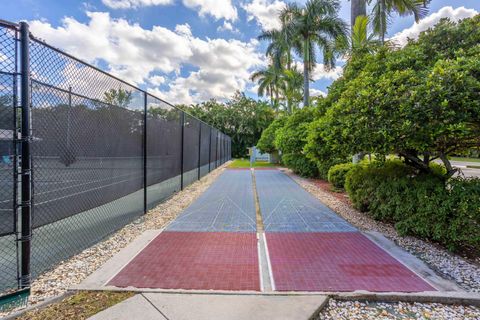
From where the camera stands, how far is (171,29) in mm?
11703

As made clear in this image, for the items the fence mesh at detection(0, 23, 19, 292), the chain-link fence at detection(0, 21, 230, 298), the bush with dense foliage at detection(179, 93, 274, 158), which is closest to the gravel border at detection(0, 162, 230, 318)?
the chain-link fence at detection(0, 21, 230, 298)

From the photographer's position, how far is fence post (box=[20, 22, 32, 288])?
2480 mm

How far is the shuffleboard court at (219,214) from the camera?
480 centimetres

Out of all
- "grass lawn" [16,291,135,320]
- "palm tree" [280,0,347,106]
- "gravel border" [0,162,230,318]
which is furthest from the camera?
"palm tree" [280,0,347,106]

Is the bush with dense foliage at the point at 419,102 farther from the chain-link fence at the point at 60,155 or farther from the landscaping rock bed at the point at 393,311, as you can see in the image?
the chain-link fence at the point at 60,155

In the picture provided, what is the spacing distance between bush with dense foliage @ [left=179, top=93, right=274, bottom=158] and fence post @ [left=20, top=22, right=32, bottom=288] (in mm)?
28011

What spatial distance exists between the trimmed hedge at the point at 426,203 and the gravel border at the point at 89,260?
4.07m

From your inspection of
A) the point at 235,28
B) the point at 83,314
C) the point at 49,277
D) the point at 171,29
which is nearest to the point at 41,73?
the point at 49,277

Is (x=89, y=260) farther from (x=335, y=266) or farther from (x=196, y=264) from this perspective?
(x=335, y=266)

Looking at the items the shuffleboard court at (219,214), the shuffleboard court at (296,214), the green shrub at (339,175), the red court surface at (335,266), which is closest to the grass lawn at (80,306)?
the red court surface at (335,266)

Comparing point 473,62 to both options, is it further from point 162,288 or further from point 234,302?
point 162,288

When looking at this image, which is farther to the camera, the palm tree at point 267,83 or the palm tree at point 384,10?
the palm tree at point 267,83

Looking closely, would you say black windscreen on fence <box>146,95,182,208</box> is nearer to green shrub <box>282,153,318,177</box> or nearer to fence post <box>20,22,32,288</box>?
fence post <box>20,22,32,288</box>

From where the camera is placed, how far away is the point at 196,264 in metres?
3.27
